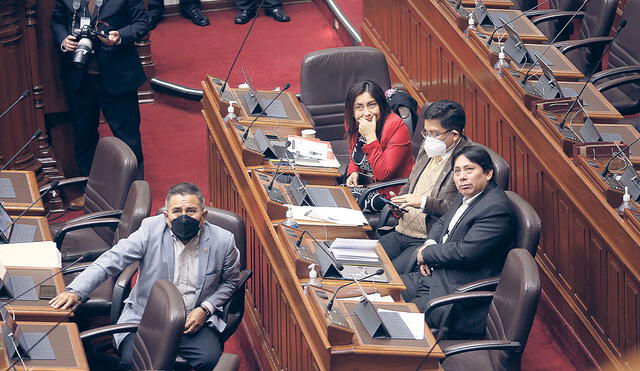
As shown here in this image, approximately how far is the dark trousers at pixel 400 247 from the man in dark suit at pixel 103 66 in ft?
5.49

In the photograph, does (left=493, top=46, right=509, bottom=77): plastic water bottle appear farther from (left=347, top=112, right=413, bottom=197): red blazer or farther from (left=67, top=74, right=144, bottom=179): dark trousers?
(left=67, top=74, right=144, bottom=179): dark trousers

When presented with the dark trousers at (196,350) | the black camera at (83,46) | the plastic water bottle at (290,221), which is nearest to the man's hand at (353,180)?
the plastic water bottle at (290,221)

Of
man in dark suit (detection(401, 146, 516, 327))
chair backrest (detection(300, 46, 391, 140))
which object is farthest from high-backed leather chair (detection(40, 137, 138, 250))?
man in dark suit (detection(401, 146, 516, 327))

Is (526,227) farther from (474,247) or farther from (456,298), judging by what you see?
(456,298)

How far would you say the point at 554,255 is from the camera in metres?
4.78

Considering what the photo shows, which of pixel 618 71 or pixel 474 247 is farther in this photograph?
pixel 618 71

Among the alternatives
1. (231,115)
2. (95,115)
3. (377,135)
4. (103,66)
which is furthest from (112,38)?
(377,135)

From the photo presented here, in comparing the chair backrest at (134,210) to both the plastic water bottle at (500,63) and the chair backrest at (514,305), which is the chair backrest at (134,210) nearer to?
the chair backrest at (514,305)

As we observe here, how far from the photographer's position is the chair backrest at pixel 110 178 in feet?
15.9

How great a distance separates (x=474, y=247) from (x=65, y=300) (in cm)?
142

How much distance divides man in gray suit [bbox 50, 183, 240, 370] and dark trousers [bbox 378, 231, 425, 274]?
725mm

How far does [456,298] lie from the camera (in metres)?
4.11

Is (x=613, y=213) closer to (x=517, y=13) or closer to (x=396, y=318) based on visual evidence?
(x=396, y=318)

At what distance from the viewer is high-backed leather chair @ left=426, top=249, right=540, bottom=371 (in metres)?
3.78
